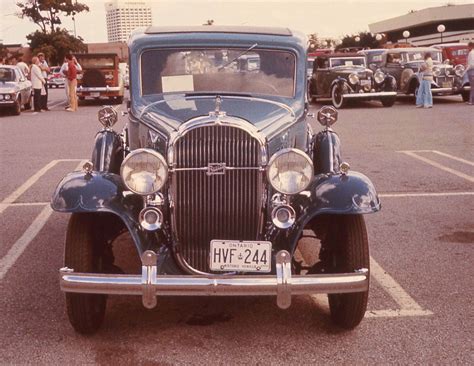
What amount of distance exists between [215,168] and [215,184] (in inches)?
4.0

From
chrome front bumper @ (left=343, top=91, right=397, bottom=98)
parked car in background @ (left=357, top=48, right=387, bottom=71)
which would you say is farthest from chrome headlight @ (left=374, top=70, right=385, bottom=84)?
parked car in background @ (left=357, top=48, right=387, bottom=71)

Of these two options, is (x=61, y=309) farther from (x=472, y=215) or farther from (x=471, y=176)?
(x=471, y=176)

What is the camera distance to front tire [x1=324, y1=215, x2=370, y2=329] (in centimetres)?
393

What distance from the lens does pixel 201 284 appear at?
11.6 feet

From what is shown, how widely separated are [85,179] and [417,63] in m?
17.6

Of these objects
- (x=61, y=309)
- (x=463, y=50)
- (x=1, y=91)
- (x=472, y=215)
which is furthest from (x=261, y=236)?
(x=463, y=50)

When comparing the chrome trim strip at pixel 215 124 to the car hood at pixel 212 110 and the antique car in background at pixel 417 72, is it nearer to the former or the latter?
the car hood at pixel 212 110

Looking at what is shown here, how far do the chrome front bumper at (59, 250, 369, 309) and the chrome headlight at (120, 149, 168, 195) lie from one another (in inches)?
16.2

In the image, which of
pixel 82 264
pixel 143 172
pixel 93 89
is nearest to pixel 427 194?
pixel 143 172

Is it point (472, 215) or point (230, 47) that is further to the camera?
point (472, 215)

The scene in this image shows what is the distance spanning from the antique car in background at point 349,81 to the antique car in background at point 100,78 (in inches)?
257

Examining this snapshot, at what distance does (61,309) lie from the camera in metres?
4.39

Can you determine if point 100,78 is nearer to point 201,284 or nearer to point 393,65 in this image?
point 393,65

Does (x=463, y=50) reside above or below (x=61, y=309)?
above
